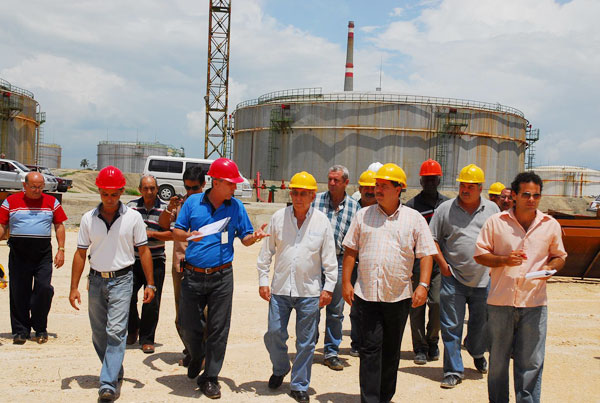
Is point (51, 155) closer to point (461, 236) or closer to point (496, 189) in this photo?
point (496, 189)

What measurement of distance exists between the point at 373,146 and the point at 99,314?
112 feet

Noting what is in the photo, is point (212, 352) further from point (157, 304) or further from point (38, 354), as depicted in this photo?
point (38, 354)

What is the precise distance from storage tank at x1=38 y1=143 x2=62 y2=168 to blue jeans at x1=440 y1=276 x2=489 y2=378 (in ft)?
227

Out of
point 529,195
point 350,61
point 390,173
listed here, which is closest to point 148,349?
point 390,173

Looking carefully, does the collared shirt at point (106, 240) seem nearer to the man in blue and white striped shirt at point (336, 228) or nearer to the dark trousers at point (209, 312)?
the dark trousers at point (209, 312)

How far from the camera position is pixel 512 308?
4082 mm

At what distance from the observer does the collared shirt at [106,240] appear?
4684mm

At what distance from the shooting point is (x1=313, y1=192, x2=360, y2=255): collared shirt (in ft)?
19.3

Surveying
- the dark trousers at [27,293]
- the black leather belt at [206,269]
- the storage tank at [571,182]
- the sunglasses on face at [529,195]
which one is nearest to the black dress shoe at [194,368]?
the black leather belt at [206,269]

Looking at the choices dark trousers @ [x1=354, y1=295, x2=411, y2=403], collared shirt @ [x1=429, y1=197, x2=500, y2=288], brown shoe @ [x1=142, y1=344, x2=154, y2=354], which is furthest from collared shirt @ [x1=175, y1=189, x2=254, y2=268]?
collared shirt @ [x1=429, y1=197, x2=500, y2=288]

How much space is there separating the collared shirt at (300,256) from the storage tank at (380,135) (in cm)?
3324

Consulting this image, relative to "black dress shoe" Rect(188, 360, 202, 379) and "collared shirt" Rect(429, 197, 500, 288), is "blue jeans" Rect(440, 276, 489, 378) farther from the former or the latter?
"black dress shoe" Rect(188, 360, 202, 379)

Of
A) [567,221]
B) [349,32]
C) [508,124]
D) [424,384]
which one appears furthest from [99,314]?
[349,32]

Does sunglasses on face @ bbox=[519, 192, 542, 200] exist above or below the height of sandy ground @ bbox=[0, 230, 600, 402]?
above
